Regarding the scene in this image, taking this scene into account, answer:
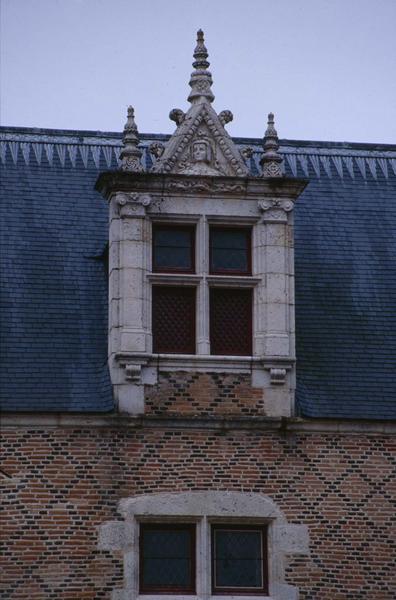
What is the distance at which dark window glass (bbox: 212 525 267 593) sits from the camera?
748 inches

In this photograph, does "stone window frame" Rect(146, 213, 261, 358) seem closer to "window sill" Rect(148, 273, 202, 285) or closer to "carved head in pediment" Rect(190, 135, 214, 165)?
"window sill" Rect(148, 273, 202, 285)

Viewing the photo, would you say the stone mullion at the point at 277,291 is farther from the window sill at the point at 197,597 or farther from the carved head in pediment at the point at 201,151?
the window sill at the point at 197,597

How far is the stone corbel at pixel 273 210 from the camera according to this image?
2027 centimetres

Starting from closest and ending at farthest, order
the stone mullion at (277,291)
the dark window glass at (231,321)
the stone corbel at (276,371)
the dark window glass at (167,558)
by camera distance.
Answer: the dark window glass at (167,558), the stone corbel at (276,371), the stone mullion at (277,291), the dark window glass at (231,321)

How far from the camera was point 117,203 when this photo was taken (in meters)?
20.1

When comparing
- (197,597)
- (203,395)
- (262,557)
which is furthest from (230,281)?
(197,597)

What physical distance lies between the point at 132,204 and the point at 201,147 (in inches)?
49.3

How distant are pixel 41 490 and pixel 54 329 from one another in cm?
229

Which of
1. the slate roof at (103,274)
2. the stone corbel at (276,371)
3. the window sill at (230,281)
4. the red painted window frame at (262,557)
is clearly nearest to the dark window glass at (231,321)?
the window sill at (230,281)

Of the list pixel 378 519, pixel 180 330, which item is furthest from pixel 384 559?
pixel 180 330

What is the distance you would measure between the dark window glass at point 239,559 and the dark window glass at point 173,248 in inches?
134

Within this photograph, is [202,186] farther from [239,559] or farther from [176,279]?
[239,559]

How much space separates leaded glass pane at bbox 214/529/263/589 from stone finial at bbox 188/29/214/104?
19.1 ft

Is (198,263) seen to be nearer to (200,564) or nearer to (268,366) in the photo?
(268,366)
